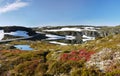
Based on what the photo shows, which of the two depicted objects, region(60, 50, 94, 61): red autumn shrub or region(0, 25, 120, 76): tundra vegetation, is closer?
region(0, 25, 120, 76): tundra vegetation

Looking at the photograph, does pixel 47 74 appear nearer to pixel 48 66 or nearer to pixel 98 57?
pixel 48 66

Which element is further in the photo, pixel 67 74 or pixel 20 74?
pixel 20 74

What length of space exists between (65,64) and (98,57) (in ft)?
20.0

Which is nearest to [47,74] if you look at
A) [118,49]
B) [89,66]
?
[89,66]

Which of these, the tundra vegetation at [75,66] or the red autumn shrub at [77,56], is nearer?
the tundra vegetation at [75,66]

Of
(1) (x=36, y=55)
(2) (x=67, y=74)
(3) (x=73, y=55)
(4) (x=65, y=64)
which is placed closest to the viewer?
(2) (x=67, y=74)

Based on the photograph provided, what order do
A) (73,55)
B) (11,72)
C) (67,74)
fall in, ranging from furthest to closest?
(73,55), (11,72), (67,74)

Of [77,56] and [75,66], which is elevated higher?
[77,56]

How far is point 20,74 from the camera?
135ft

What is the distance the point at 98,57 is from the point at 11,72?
1587cm

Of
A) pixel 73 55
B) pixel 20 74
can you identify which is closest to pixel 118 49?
pixel 73 55

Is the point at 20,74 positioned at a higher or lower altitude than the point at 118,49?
lower

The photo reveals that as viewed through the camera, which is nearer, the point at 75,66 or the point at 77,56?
the point at 75,66

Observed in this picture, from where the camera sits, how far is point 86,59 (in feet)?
136
